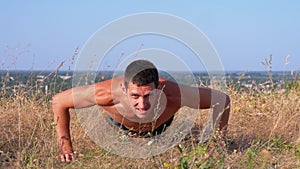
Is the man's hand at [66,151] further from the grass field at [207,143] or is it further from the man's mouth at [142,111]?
the man's mouth at [142,111]

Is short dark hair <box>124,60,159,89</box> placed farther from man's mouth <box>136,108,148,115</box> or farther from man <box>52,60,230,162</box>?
man's mouth <box>136,108,148,115</box>

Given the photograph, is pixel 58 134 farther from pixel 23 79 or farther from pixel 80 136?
pixel 23 79

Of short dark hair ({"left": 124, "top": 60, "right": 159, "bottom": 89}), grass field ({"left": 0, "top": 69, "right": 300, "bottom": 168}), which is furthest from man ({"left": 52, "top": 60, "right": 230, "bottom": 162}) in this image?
grass field ({"left": 0, "top": 69, "right": 300, "bottom": 168})

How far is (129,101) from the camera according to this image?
155 inches

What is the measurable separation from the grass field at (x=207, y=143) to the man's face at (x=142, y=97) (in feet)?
1.30

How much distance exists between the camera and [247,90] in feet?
19.6

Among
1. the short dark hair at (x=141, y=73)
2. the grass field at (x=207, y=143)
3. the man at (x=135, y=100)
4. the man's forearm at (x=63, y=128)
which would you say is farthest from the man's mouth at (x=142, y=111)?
the man's forearm at (x=63, y=128)

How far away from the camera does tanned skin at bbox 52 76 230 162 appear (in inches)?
147

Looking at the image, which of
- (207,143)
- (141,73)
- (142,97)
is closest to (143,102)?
(142,97)

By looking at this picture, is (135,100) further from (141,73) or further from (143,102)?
(141,73)

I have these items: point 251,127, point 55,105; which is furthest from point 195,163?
point 251,127

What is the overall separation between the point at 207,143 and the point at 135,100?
0.73 m

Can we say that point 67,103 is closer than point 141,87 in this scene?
No

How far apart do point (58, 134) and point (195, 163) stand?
149cm
